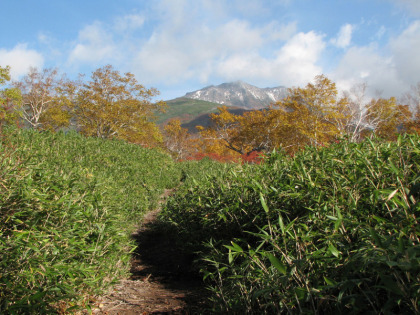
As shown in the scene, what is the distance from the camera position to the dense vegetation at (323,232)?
1421mm

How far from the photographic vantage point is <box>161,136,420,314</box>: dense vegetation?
1.42m

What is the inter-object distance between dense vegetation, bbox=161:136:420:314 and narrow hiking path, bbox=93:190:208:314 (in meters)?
0.37

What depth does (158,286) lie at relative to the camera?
146 inches

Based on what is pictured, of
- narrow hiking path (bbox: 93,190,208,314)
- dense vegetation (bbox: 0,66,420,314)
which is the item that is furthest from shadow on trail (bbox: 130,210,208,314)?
dense vegetation (bbox: 0,66,420,314)

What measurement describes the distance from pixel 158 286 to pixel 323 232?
96.3 inches

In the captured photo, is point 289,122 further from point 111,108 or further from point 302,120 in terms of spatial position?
point 111,108

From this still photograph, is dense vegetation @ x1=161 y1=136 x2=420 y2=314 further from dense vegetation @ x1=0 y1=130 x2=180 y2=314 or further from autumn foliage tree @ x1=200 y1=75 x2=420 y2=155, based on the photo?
autumn foliage tree @ x1=200 y1=75 x2=420 y2=155

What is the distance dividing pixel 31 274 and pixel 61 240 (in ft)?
1.37

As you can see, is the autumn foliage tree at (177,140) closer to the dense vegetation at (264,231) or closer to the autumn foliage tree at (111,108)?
the autumn foliage tree at (111,108)

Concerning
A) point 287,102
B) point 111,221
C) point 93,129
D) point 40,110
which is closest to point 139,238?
point 111,221

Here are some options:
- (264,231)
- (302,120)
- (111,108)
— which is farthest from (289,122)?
(264,231)

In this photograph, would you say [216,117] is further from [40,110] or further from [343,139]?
[343,139]

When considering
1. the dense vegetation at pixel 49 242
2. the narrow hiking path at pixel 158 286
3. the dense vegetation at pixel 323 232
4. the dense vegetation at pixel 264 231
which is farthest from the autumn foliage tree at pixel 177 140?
the dense vegetation at pixel 49 242

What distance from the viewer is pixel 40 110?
1273 inches
